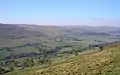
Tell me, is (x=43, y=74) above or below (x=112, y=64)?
below

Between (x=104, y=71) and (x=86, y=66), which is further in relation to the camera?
(x=86, y=66)

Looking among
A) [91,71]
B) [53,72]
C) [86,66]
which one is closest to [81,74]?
[91,71]

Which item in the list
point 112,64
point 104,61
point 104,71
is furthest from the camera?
point 104,61

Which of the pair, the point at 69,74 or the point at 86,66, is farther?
the point at 86,66

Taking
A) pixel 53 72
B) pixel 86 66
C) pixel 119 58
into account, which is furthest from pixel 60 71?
pixel 119 58

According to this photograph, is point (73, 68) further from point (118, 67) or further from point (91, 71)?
point (118, 67)

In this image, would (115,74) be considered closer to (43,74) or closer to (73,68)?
(73,68)

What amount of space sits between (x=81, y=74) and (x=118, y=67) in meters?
4.91

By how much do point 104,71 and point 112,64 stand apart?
3.11 metres

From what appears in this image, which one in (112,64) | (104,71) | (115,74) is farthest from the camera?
(112,64)

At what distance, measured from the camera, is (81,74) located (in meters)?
30.7

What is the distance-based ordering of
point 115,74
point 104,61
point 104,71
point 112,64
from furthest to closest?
point 104,61, point 112,64, point 104,71, point 115,74

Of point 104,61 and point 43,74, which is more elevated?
point 104,61

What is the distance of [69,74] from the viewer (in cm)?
3212
